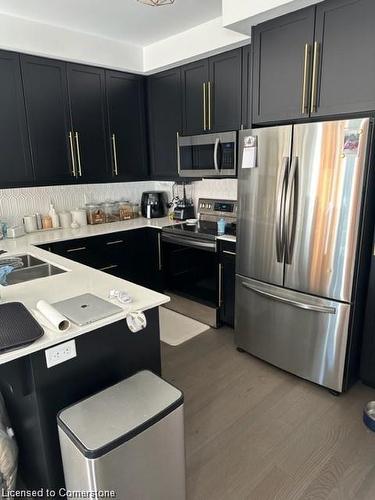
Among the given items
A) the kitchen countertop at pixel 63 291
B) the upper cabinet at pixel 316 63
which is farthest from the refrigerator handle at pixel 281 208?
the kitchen countertop at pixel 63 291

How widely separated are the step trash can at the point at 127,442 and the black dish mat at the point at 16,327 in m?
0.32

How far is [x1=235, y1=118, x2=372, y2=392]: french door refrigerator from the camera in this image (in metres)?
2.02

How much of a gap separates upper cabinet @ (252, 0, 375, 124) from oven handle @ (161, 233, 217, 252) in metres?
1.10

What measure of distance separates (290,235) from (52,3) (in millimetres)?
2394

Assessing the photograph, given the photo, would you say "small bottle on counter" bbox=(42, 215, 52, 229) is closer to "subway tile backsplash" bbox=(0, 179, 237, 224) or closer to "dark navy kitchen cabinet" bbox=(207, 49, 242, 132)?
"subway tile backsplash" bbox=(0, 179, 237, 224)

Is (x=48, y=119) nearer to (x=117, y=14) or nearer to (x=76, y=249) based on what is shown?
(x=117, y=14)

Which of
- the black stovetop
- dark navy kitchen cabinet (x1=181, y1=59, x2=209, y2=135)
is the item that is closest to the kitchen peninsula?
the black stovetop

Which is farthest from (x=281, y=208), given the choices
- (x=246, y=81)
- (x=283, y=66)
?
(x=246, y=81)

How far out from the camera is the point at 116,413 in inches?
51.4

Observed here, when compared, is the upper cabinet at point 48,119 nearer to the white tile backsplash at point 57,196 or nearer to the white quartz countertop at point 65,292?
the white tile backsplash at point 57,196

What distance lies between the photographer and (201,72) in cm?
319

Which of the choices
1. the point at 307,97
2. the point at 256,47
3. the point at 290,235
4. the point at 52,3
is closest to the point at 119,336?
the point at 290,235

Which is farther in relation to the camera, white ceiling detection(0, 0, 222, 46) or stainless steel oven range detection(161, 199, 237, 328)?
stainless steel oven range detection(161, 199, 237, 328)

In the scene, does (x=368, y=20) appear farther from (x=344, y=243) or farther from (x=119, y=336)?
(x=119, y=336)
